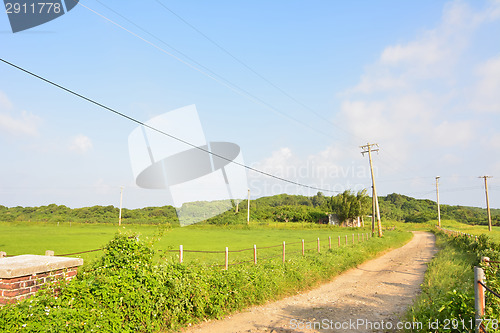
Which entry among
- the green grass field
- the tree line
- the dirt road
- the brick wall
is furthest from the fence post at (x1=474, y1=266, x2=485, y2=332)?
the tree line

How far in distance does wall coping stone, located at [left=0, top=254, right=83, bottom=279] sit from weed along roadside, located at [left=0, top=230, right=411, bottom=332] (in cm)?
32

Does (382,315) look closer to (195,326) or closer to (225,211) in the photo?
(195,326)

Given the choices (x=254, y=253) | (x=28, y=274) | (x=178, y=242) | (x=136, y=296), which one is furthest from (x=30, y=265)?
(x=178, y=242)

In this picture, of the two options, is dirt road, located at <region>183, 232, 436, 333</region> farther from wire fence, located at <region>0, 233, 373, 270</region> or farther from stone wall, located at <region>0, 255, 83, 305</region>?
stone wall, located at <region>0, 255, 83, 305</region>

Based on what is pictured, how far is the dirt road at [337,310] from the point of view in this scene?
7109 millimetres

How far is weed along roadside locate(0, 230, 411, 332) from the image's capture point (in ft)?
15.2

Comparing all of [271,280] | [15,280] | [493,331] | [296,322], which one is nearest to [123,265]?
[15,280]

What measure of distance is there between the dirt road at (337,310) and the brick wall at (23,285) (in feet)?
10.2

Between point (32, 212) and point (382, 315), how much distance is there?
4541 inches

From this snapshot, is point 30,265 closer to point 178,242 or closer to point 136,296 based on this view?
point 136,296

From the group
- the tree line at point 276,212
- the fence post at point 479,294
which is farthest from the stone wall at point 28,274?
the tree line at point 276,212

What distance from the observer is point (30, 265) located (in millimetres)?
4969

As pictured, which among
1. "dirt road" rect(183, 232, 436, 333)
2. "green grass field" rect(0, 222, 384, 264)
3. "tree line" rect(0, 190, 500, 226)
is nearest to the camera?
"dirt road" rect(183, 232, 436, 333)

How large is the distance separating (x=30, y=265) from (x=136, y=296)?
181cm
